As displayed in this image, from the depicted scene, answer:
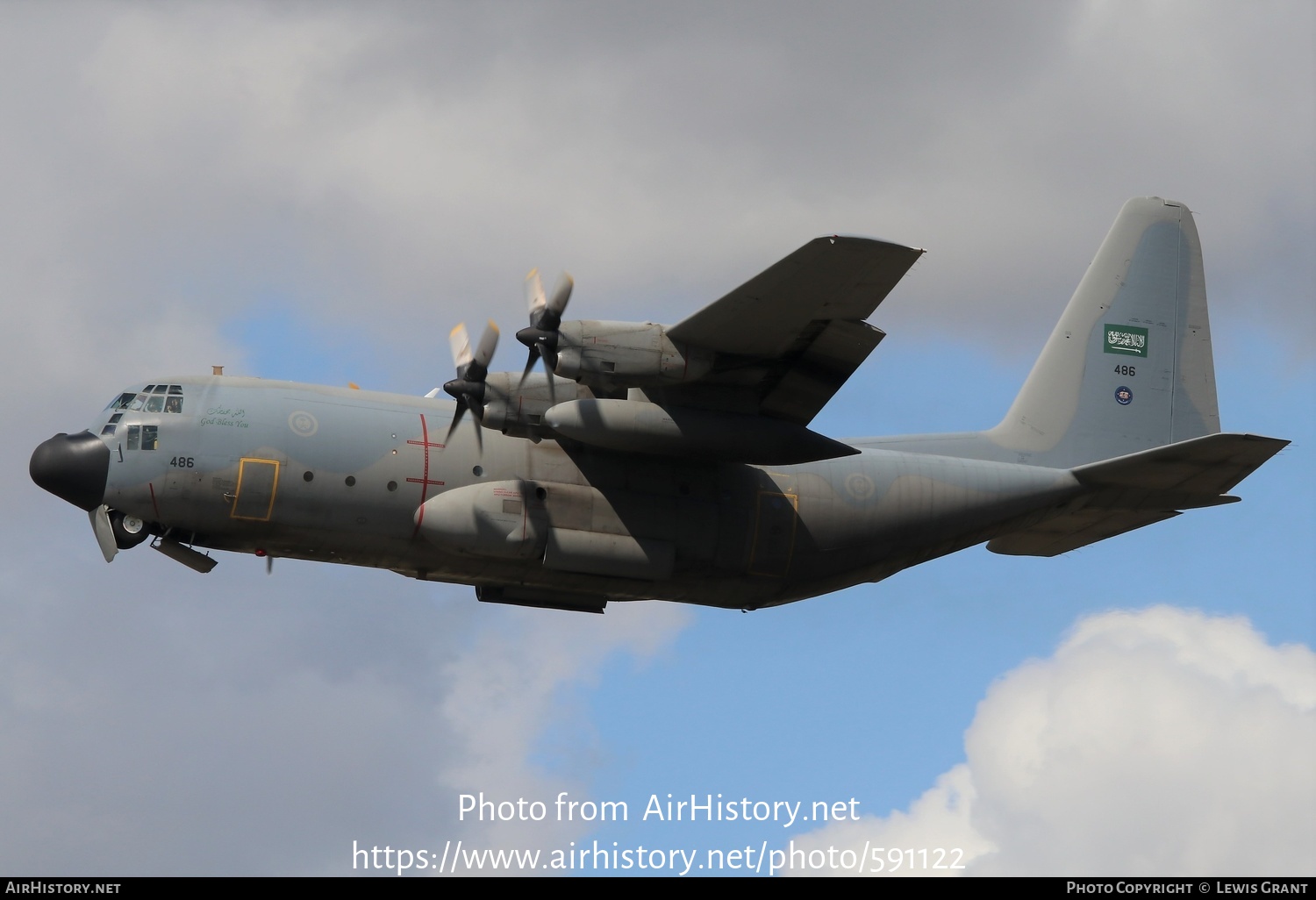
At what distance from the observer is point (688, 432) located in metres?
23.4

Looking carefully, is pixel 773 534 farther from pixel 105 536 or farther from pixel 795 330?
pixel 105 536

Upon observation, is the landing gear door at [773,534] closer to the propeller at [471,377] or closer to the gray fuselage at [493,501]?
the gray fuselage at [493,501]

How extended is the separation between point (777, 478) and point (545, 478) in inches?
151

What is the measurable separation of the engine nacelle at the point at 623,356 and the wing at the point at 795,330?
251mm

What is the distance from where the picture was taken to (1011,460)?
28.0 metres

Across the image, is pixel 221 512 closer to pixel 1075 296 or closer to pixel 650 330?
pixel 650 330

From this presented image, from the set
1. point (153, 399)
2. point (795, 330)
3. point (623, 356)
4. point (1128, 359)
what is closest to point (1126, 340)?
point (1128, 359)

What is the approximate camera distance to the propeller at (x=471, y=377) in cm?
2345

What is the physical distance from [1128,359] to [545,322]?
40.6ft

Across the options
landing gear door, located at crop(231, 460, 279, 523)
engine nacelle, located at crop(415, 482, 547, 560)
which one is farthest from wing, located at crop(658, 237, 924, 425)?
landing gear door, located at crop(231, 460, 279, 523)

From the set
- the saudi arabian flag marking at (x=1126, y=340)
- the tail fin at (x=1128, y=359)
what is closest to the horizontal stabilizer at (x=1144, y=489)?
the tail fin at (x=1128, y=359)

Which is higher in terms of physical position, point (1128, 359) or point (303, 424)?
point (1128, 359)

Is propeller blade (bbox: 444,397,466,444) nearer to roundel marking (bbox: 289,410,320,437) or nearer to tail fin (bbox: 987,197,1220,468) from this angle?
roundel marking (bbox: 289,410,320,437)
